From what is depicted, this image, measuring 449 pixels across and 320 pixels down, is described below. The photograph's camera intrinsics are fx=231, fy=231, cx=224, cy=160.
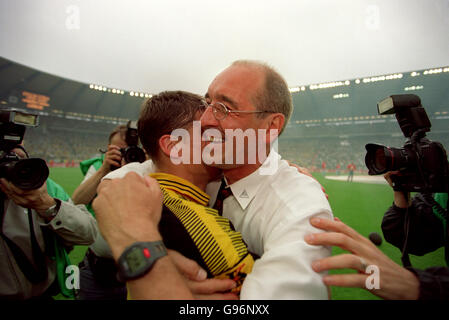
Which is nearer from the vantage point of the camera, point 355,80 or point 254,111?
point 254,111

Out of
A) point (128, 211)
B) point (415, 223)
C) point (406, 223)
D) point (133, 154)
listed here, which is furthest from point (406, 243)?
point (133, 154)

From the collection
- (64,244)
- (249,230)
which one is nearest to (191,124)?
(249,230)

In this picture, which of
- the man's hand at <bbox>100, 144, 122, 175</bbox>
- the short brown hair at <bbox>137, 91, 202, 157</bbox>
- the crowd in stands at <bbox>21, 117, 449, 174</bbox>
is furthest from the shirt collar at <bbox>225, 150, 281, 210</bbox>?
the crowd in stands at <bbox>21, 117, 449, 174</bbox>

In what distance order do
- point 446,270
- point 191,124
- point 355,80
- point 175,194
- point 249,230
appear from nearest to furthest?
1. point 446,270
2. point 175,194
3. point 249,230
4. point 191,124
5. point 355,80

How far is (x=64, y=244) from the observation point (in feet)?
5.47

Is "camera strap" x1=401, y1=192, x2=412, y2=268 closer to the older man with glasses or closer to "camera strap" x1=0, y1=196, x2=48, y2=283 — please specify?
the older man with glasses

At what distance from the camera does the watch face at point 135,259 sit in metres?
0.73

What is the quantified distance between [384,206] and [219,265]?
9.24m

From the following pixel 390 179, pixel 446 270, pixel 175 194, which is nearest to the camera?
pixel 446 270

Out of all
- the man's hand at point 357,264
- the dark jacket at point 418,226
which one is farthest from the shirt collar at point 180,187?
the dark jacket at point 418,226

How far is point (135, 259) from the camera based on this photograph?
2.44 ft

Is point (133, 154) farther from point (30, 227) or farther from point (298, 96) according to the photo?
point (298, 96)

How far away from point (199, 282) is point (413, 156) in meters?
1.41
